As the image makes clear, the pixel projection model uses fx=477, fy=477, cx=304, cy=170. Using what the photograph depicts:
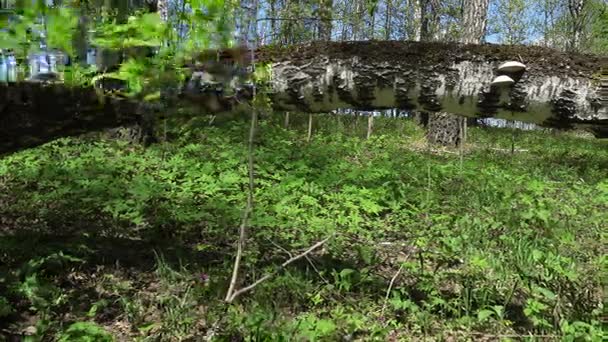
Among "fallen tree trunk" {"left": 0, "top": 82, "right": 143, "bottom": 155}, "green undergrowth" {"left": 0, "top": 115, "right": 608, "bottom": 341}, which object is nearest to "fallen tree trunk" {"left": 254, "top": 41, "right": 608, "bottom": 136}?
"green undergrowth" {"left": 0, "top": 115, "right": 608, "bottom": 341}

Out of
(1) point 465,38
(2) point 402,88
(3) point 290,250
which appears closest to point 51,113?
(3) point 290,250

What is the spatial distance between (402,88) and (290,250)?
4.63 ft

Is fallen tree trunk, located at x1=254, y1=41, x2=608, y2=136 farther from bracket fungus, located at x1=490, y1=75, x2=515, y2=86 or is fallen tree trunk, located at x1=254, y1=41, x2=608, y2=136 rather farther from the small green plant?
the small green plant

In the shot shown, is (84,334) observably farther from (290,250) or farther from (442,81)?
(442,81)

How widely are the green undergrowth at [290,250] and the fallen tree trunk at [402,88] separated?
0.74 metres

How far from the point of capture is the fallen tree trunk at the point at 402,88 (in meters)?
2.92

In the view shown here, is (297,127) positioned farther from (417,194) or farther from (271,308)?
(271,308)

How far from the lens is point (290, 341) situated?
2268 millimetres

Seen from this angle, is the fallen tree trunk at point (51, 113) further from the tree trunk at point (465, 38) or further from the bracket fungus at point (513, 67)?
the tree trunk at point (465, 38)

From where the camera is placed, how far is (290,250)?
3.49m

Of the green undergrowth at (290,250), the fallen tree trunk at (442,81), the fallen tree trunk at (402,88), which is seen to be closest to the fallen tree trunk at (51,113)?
the fallen tree trunk at (402,88)

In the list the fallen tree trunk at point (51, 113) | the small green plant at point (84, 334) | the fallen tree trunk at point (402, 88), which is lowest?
the small green plant at point (84, 334)

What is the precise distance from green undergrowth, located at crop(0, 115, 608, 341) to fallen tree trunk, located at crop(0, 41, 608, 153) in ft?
2.43

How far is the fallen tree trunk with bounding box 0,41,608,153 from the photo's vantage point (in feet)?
9.57
